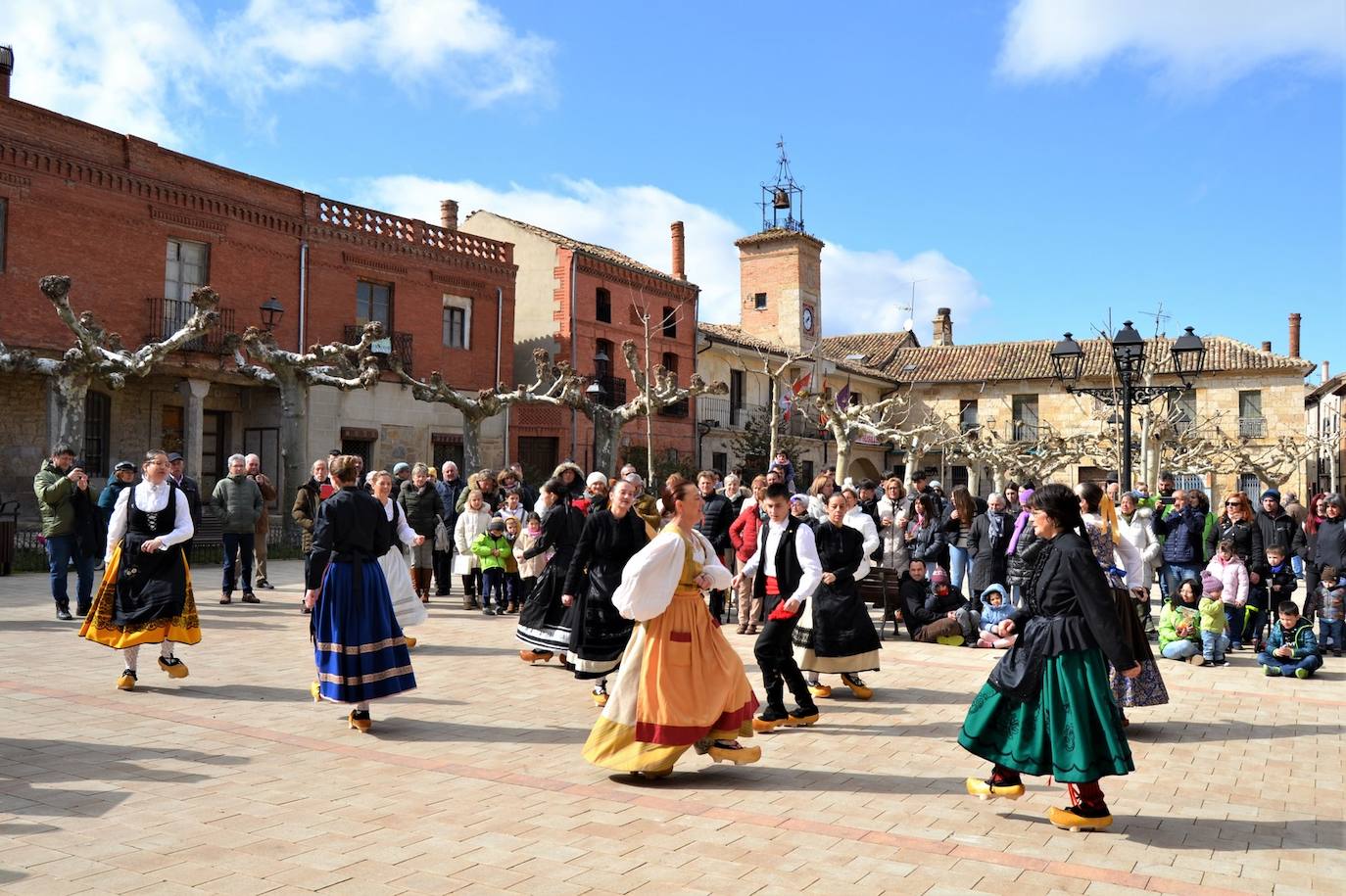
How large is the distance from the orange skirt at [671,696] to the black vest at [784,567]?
137 centimetres

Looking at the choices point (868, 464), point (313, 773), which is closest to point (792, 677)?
point (313, 773)

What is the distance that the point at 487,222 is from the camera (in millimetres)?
36375

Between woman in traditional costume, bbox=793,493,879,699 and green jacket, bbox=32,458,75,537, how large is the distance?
8.28 metres

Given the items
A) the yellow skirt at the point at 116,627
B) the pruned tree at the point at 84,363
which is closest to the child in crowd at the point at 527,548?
the yellow skirt at the point at 116,627

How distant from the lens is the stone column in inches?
985

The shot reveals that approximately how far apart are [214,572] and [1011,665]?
14.8 meters

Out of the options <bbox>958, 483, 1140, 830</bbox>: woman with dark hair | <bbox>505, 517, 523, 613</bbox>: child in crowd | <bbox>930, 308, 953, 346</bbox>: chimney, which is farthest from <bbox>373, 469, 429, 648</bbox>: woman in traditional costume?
<bbox>930, 308, 953, 346</bbox>: chimney

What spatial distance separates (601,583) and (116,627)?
365 centimetres

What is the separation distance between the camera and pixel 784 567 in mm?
7508

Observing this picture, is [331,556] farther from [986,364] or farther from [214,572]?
[986,364]

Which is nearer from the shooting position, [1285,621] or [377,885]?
[377,885]

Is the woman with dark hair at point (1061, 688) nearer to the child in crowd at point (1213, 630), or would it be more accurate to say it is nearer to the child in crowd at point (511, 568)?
the child in crowd at point (1213, 630)

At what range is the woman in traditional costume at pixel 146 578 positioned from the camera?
8.12 meters

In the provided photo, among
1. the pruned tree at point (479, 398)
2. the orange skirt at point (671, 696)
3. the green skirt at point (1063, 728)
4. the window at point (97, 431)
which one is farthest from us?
the window at point (97, 431)
